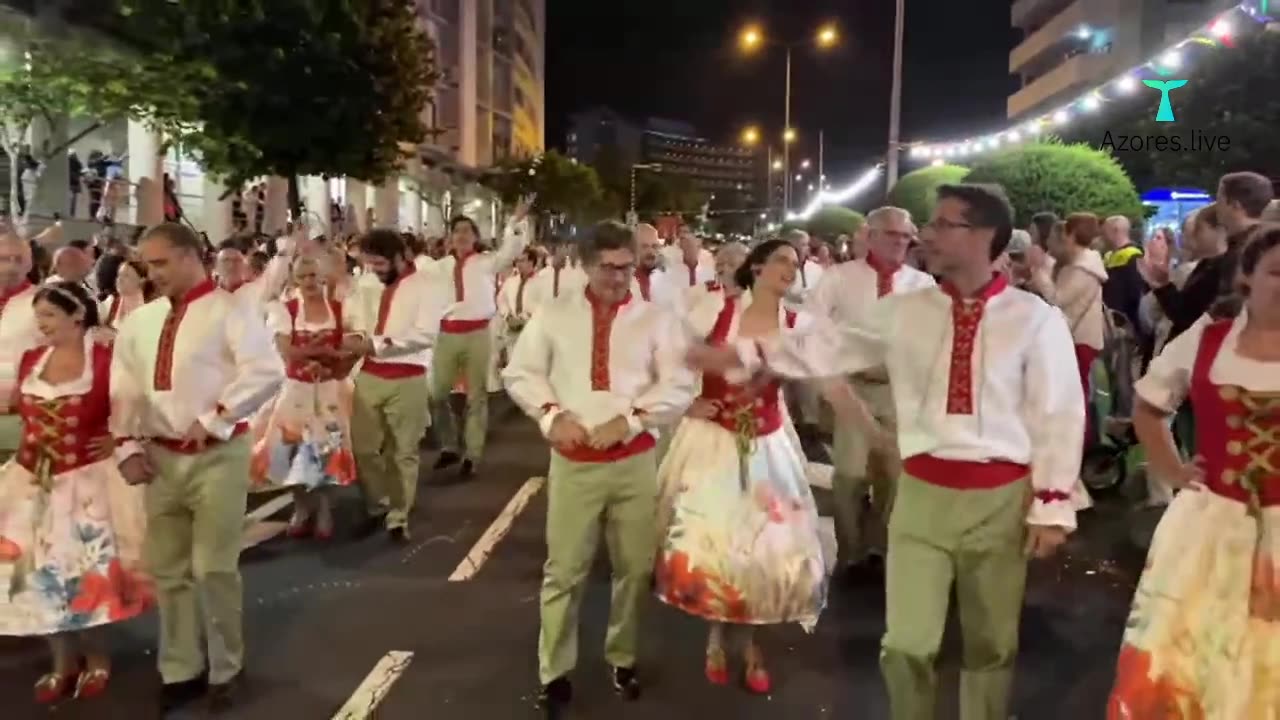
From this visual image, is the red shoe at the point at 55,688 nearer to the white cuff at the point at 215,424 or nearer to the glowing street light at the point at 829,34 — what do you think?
the white cuff at the point at 215,424

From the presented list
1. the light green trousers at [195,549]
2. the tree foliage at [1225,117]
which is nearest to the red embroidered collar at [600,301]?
the light green trousers at [195,549]

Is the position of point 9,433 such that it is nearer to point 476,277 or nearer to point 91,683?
point 91,683

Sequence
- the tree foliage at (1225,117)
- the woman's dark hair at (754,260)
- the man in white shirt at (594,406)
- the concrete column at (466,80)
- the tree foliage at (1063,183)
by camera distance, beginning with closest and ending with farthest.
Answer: the man in white shirt at (594,406) → the woman's dark hair at (754,260) → the tree foliage at (1063,183) → the tree foliage at (1225,117) → the concrete column at (466,80)

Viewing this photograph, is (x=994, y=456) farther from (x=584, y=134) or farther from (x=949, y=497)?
(x=584, y=134)

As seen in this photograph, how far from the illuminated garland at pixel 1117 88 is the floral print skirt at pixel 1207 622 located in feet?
32.6

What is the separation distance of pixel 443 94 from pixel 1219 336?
58.2 metres

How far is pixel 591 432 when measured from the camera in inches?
206

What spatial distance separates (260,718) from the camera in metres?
5.31

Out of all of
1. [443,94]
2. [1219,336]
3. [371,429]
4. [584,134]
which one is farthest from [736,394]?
[584,134]

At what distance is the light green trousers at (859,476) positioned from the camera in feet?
24.4

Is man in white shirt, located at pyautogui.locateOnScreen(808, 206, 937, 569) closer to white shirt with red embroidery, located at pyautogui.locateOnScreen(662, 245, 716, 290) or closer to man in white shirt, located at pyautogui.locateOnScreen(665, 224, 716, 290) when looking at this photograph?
white shirt with red embroidery, located at pyautogui.locateOnScreen(662, 245, 716, 290)

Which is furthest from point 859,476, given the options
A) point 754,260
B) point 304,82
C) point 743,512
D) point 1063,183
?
point 304,82

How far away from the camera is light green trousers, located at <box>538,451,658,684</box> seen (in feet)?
17.6

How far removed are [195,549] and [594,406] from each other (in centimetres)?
185
